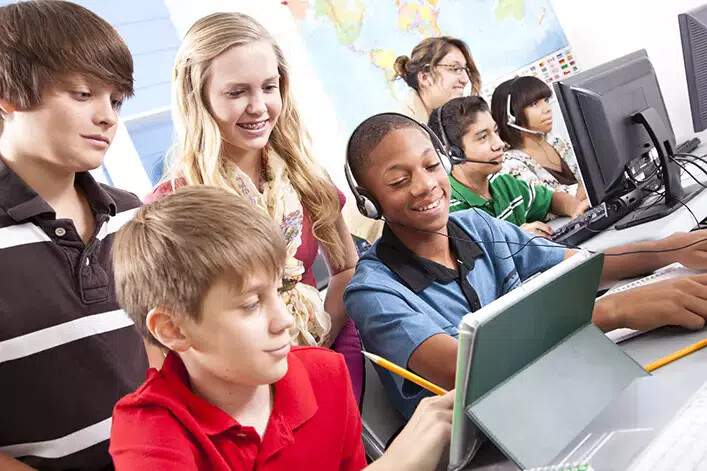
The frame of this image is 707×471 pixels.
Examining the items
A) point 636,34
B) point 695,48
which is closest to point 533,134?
point 695,48

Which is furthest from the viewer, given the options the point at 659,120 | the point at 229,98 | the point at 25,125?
the point at 659,120

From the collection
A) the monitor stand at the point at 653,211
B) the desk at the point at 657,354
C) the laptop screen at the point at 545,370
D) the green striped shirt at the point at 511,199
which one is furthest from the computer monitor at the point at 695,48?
the laptop screen at the point at 545,370

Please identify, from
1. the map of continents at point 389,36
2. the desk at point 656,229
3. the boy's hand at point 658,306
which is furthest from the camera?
the map of continents at point 389,36

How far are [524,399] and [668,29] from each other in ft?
12.2

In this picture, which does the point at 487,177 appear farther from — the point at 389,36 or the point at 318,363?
the point at 318,363

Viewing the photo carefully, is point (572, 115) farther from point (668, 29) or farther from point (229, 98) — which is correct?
point (668, 29)

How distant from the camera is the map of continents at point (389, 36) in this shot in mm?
3010

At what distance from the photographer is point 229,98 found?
5.26ft

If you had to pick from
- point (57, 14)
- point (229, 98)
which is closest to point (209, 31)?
point (229, 98)

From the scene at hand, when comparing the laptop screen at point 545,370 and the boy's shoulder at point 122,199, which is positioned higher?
the boy's shoulder at point 122,199

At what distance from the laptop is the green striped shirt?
4.85ft

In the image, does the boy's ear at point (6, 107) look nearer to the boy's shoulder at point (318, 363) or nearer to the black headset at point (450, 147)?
the boy's shoulder at point (318, 363)

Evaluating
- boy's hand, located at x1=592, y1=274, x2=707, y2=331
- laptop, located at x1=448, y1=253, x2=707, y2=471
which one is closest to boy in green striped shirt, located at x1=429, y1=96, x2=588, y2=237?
boy's hand, located at x1=592, y1=274, x2=707, y2=331

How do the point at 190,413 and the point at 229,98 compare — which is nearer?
the point at 190,413
